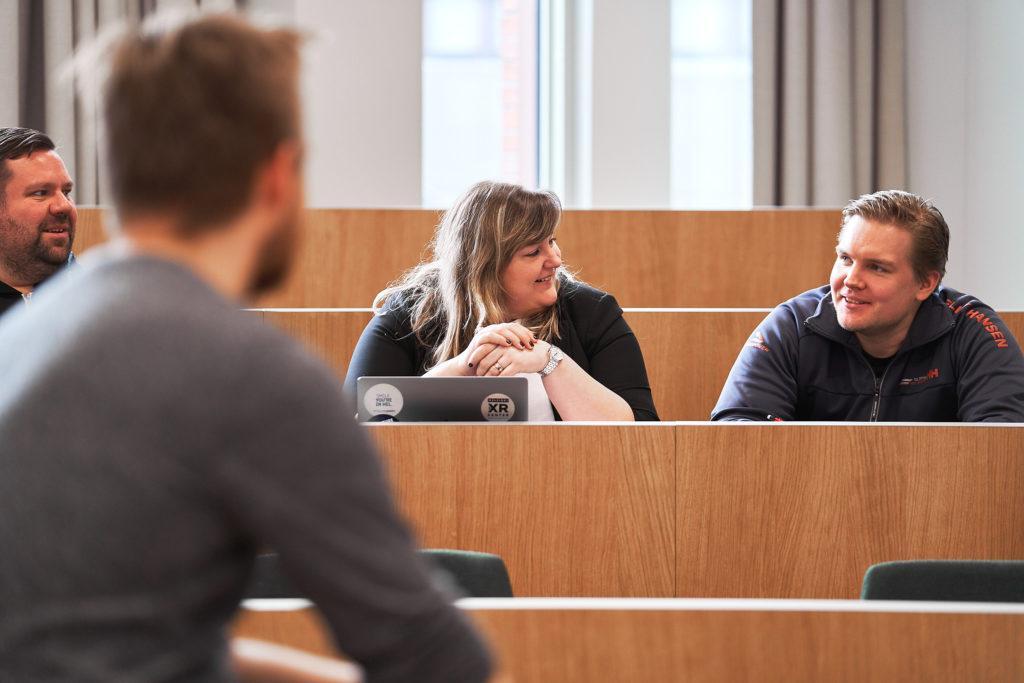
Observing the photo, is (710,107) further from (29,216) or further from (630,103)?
(29,216)

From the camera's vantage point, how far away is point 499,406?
6.38 feet

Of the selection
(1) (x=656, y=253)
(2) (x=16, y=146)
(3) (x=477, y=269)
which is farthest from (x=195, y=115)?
(1) (x=656, y=253)

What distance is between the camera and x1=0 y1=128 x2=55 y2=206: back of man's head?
8.29 feet

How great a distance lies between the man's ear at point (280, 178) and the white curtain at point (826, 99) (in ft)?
15.1

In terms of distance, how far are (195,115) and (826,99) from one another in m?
4.77

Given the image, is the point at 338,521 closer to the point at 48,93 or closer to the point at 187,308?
the point at 187,308

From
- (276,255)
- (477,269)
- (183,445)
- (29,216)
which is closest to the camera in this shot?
(183,445)

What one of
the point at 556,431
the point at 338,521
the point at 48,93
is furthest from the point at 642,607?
the point at 48,93

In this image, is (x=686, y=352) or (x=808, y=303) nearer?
(x=808, y=303)

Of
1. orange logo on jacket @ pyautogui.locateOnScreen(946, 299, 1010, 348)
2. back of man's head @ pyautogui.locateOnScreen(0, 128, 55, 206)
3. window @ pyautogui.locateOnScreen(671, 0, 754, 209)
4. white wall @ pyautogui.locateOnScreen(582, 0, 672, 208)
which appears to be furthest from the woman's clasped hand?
window @ pyautogui.locateOnScreen(671, 0, 754, 209)

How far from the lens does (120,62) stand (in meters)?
0.71

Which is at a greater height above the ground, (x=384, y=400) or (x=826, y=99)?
(x=826, y=99)

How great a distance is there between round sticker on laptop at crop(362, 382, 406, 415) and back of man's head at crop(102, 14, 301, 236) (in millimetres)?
1261

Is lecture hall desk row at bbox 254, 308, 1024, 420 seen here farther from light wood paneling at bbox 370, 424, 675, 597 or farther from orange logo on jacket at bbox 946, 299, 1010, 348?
light wood paneling at bbox 370, 424, 675, 597
